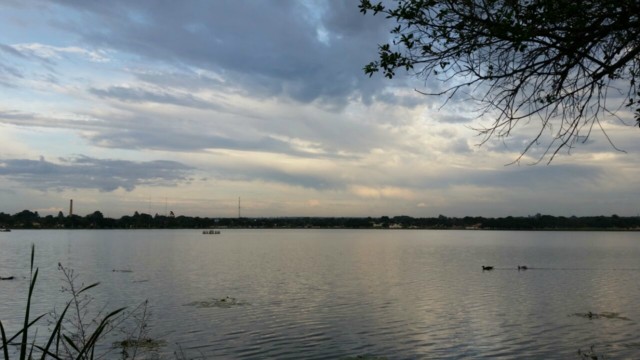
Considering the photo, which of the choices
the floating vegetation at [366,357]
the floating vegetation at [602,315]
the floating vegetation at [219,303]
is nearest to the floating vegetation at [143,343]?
the floating vegetation at [366,357]

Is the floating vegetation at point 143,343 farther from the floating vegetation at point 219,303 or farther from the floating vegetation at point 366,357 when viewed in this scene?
the floating vegetation at point 219,303

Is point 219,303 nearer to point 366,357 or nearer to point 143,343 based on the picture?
point 143,343

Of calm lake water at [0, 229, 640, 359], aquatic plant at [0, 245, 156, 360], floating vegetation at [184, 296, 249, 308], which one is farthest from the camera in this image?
floating vegetation at [184, 296, 249, 308]

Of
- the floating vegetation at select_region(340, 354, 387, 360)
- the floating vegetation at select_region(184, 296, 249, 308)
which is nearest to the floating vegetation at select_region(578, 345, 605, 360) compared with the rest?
the floating vegetation at select_region(340, 354, 387, 360)

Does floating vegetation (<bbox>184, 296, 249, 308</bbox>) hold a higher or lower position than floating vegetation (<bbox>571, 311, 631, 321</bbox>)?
higher

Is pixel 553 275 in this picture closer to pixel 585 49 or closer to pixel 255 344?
pixel 255 344

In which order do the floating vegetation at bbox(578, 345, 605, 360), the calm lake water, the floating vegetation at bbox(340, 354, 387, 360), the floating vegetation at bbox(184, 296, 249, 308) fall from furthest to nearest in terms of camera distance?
the floating vegetation at bbox(184, 296, 249, 308), the calm lake water, the floating vegetation at bbox(578, 345, 605, 360), the floating vegetation at bbox(340, 354, 387, 360)

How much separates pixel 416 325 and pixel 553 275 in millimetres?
36280

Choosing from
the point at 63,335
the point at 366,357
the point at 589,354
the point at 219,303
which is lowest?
the point at 589,354

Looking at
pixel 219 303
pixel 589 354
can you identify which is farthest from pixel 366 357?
pixel 219 303

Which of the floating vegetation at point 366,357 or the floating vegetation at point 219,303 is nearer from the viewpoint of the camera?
the floating vegetation at point 366,357

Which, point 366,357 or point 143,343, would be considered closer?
point 366,357

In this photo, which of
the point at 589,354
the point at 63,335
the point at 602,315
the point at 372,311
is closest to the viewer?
the point at 63,335

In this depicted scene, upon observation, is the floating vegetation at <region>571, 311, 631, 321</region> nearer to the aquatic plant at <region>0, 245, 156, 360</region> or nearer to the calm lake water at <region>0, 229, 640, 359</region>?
the calm lake water at <region>0, 229, 640, 359</region>
